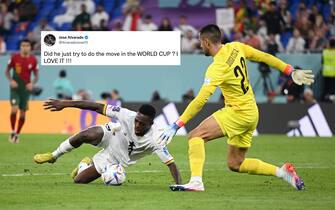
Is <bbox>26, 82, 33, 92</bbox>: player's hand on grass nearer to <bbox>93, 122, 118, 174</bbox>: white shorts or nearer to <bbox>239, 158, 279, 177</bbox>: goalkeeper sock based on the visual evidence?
<bbox>93, 122, 118, 174</bbox>: white shorts

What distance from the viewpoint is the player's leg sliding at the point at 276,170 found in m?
13.7

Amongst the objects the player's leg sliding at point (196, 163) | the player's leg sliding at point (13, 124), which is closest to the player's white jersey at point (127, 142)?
the player's leg sliding at point (196, 163)

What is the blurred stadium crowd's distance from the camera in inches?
1152

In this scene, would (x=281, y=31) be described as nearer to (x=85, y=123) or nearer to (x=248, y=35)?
(x=248, y=35)

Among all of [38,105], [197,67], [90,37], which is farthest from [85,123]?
[90,37]

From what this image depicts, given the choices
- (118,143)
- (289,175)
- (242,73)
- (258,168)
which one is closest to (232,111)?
(242,73)

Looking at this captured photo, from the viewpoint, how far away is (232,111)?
13711mm

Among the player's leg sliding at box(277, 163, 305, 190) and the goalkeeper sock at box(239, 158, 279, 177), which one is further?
the goalkeeper sock at box(239, 158, 279, 177)

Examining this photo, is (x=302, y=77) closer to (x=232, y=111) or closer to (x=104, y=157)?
(x=232, y=111)

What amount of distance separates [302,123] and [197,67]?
365 centimetres
